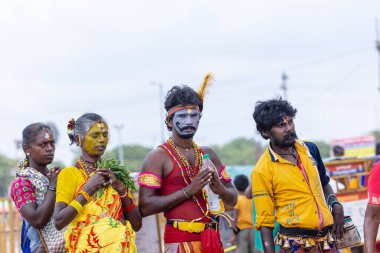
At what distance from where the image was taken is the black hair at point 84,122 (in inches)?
220

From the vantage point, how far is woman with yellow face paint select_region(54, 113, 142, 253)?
512 cm

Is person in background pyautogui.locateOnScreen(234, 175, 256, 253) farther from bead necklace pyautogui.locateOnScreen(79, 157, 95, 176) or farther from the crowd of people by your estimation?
bead necklace pyautogui.locateOnScreen(79, 157, 95, 176)

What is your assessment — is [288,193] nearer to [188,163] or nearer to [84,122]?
[188,163]

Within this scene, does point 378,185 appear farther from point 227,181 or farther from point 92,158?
point 92,158

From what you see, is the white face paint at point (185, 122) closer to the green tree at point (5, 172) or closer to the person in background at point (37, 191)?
the person in background at point (37, 191)

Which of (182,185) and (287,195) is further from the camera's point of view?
(182,185)

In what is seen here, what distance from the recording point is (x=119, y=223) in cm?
521

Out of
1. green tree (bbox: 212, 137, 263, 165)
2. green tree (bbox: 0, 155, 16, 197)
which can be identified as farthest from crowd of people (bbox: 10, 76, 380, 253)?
green tree (bbox: 212, 137, 263, 165)

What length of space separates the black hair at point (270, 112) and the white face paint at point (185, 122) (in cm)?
52

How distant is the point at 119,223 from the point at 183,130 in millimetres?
1061

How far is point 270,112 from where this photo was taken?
19.2 ft

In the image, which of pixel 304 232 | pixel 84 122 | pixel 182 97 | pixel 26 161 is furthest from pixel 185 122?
pixel 26 161

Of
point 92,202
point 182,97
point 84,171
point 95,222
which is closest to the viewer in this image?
point 95,222

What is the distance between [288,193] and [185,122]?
1022 millimetres
